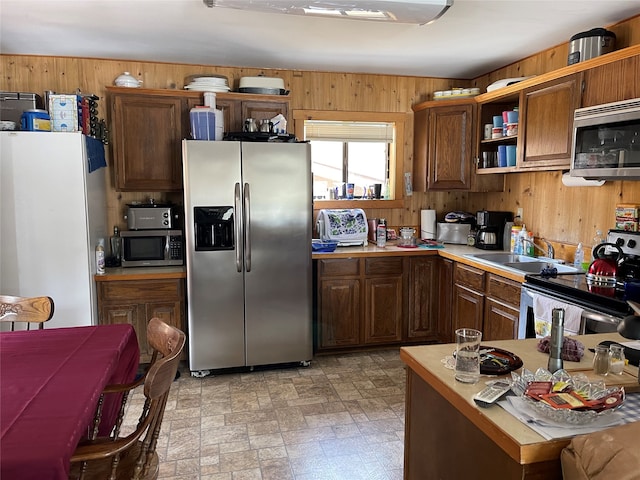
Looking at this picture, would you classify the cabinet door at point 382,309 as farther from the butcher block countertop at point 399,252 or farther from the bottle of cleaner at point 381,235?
the bottle of cleaner at point 381,235

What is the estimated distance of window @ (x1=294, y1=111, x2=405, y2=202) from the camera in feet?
14.5

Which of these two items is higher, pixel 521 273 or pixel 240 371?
pixel 521 273

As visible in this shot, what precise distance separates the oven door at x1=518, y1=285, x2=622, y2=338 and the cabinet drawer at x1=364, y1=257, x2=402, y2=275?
1216mm

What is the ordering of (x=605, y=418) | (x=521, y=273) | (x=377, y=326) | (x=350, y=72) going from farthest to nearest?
(x=350, y=72)
(x=377, y=326)
(x=521, y=273)
(x=605, y=418)

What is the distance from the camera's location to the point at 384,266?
13.3 feet

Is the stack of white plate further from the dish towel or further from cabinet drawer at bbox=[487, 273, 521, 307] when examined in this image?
the dish towel

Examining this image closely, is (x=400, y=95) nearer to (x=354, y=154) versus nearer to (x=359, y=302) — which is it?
(x=354, y=154)

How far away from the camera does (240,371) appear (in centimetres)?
373

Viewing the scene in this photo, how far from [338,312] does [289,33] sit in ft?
7.10

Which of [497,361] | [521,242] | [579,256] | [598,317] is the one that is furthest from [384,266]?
[497,361]

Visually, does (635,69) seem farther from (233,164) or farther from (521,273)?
(233,164)

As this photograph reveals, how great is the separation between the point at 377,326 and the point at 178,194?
6.71ft

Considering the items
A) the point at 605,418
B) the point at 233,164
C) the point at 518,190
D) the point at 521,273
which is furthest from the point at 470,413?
the point at 518,190

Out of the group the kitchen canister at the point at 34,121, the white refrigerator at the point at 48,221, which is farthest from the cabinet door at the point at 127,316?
the kitchen canister at the point at 34,121
